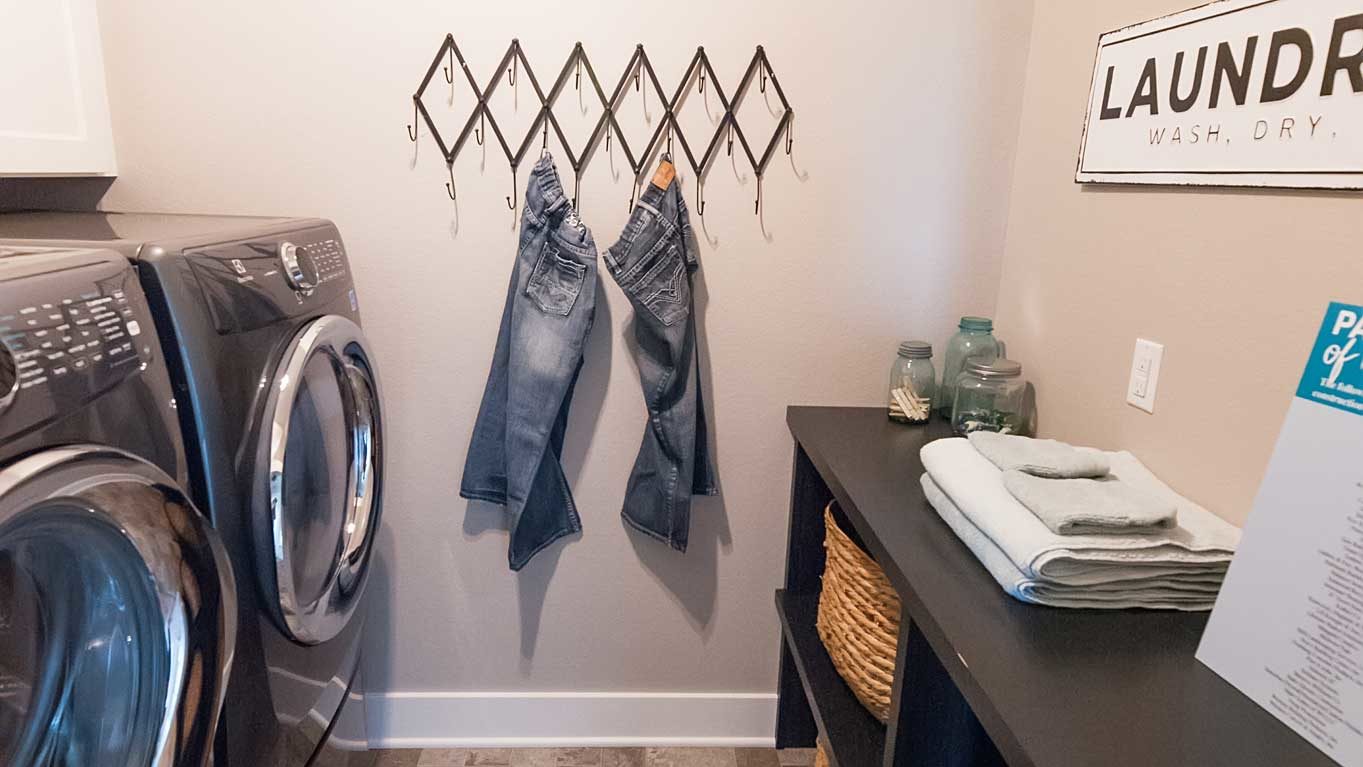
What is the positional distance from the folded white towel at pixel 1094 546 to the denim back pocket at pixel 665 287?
72cm

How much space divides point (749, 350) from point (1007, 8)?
0.84 metres

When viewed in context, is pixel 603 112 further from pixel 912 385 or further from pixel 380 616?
pixel 380 616

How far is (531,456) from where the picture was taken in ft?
5.42

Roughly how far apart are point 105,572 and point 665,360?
1.05 m

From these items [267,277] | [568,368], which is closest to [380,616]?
[568,368]

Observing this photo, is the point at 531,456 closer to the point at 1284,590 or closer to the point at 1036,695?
the point at 1036,695

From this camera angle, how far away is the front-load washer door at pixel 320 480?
1.04 meters

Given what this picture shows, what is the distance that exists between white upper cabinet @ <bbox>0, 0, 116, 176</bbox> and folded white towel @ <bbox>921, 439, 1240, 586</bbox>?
5.05ft

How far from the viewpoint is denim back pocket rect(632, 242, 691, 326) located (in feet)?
5.21

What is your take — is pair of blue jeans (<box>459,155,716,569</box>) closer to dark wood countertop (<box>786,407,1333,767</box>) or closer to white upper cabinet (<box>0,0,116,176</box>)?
dark wood countertop (<box>786,407,1333,767</box>)

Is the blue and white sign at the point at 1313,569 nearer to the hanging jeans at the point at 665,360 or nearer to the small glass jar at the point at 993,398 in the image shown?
the small glass jar at the point at 993,398

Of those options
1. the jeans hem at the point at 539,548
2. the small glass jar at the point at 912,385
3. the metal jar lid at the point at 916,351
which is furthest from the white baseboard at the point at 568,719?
the metal jar lid at the point at 916,351

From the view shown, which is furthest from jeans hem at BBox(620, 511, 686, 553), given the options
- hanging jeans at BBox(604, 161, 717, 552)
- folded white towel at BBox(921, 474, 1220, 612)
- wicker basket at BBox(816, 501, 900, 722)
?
folded white towel at BBox(921, 474, 1220, 612)

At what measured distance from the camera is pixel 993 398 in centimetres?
153
